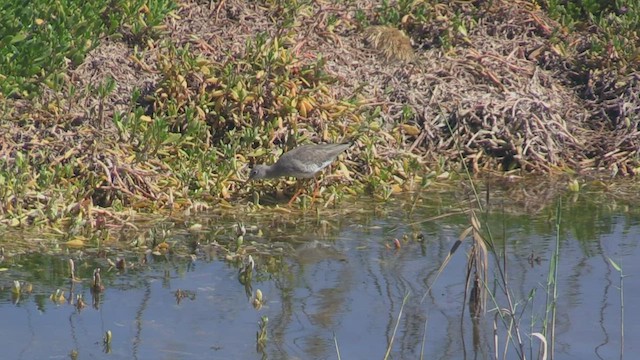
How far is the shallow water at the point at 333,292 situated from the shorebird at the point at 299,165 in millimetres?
336

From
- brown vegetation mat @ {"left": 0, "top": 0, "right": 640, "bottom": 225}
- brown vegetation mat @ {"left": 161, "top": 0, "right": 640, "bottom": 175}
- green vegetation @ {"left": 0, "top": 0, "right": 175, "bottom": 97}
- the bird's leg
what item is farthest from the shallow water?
green vegetation @ {"left": 0, "top": 0, "right": 175, "bottom": 97}

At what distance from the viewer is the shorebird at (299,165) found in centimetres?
973

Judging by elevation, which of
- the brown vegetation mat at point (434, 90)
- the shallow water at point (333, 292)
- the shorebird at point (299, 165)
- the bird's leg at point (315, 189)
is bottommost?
the shallow water at point (333, 292)

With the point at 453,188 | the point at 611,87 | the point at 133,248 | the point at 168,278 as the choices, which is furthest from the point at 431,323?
the point at 611,87

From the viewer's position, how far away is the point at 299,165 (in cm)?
973

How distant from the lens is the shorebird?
9727 mm

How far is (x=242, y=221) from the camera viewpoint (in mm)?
9469

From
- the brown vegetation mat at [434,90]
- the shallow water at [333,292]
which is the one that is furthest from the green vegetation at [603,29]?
the shallow water at [333,292]

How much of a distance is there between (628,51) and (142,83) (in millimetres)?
4617

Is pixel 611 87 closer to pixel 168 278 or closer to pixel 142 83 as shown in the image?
pixel 142 83

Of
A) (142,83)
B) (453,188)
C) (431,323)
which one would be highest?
(142,83)

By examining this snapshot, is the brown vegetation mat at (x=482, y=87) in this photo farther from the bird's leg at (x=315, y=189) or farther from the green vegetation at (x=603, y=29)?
the bird's leg at (x=315, y=189)

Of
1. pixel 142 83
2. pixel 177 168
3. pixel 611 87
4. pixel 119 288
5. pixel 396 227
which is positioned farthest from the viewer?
pixel 611 87

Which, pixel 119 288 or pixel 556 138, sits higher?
pixel 556 138
